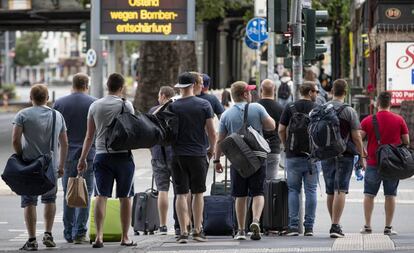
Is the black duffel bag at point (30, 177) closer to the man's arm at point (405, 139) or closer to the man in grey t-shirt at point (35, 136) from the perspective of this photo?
the man in grey t-shirt at point (35, 136)

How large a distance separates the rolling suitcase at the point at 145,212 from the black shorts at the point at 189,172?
152cm

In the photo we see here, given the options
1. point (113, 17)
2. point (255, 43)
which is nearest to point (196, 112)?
point (113, 17)

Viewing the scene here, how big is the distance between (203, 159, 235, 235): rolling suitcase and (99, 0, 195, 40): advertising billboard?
13903 mm

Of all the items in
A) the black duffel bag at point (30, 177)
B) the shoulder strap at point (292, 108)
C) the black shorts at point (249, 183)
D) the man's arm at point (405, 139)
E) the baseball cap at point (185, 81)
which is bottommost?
the black shorts at point (249, 183)

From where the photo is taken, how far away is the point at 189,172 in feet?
42.6

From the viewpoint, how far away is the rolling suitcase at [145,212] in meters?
14.5

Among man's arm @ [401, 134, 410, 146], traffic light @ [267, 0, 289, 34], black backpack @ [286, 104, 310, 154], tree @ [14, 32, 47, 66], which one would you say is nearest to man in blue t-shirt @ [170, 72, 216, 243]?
black backpack @ [286, 104, 310, 154]

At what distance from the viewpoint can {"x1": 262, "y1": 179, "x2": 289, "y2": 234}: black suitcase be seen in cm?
1419

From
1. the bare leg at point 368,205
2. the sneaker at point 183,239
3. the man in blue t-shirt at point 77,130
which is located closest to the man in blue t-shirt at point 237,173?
the sneaker at point 183,239

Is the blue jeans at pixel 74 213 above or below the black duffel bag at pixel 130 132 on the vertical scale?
below

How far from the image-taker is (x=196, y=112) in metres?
12.9

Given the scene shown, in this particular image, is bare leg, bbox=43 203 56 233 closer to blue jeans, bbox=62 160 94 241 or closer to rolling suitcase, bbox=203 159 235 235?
blue jeans, bbox=62 160 94 241

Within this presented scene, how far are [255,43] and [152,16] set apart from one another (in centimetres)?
613

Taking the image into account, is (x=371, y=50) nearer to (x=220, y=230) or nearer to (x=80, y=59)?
(x=220, y=230)
